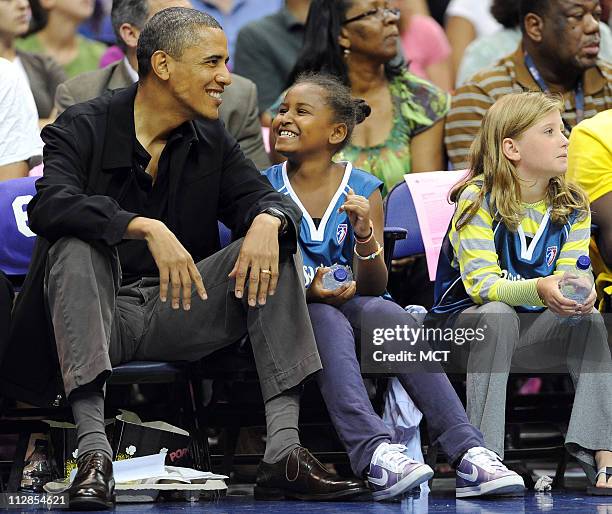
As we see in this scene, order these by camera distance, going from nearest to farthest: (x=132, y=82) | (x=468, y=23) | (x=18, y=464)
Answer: (x=18, y=464) → (x=132, y=82) → (x=468, y=23)

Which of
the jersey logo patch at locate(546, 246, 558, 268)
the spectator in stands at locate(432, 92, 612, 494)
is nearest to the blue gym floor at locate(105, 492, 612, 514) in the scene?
the spectator in stands at locate(432, 92, 612, 494)

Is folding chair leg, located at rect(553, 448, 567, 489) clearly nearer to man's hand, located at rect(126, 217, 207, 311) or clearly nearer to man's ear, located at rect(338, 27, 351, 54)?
man's hand, located at rect(126, 217, 207, 311)

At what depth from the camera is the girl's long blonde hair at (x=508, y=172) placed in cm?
436

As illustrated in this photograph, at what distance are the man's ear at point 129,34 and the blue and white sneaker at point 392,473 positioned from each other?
247cm

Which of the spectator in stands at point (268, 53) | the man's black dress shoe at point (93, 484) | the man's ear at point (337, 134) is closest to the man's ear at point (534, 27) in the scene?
the spectator in stands at point (268, 53)

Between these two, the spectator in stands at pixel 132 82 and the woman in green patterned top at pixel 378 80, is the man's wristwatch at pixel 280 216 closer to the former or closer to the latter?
the spectator in stands at pixel 132 82

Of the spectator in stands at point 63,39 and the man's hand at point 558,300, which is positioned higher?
the spectator in stands at point 63,39

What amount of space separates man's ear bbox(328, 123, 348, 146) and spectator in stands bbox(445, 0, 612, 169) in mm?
919

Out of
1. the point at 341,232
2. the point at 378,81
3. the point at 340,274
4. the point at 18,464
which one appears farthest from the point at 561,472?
the point at 378,81

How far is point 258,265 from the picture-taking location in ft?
12.8

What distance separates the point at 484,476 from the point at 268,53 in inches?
120

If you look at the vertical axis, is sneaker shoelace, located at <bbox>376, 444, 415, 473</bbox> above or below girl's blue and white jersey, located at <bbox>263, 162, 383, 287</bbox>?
below

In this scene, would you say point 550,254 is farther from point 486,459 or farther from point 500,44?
point 500,44

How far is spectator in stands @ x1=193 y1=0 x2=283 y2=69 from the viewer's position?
22.7ft
